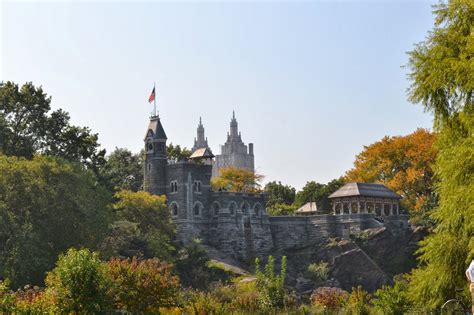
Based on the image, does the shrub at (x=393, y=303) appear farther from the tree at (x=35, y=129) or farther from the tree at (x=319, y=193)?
the tree at (x=319, y=193)

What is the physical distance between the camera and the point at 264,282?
34.2m

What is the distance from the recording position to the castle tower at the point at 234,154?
178500 millimetres

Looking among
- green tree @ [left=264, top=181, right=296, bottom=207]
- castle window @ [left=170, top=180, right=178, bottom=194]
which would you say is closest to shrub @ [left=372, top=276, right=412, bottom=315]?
castle window @ [left=170, top=180, right=178, bottom=194]

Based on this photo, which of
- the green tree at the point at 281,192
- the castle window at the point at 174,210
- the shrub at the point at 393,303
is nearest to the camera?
the shrub at the point at 393,303

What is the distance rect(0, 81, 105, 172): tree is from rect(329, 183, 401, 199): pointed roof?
20.9 meters

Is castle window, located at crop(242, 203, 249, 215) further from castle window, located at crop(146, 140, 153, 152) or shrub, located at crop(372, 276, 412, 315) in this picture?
shrub, located at crop(372, 276, 412, 315)

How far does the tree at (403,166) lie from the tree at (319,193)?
243 centimetres

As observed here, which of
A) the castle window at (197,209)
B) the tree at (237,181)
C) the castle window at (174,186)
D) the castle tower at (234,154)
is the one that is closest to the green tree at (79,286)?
the castle window at (174,186)

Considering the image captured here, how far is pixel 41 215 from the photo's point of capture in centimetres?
4312

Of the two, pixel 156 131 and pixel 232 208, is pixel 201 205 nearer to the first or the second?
pixel 232 208

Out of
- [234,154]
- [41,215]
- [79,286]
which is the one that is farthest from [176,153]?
[234,154]

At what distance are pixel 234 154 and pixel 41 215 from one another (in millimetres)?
135749

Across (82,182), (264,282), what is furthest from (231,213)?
(264,282)

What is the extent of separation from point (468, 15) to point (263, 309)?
566 inches
